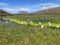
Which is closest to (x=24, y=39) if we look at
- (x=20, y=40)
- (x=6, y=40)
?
(x=20, y=40)

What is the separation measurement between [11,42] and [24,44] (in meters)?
1.48

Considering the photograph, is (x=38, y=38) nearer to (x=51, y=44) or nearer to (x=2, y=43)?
(x=51, y=44)

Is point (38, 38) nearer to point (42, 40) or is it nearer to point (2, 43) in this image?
point (42, 40)

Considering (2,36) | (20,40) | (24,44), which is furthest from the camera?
(2,36)

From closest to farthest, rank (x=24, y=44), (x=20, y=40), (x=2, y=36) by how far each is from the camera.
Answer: (x=24, y=44)
(x=20, y=40)
(x=2, y=36)

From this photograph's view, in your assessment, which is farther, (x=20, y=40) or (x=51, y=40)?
(x=51, y=40)

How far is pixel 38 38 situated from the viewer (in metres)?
21.7

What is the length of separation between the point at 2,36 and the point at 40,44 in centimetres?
421

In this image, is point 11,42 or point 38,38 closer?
point 11,42

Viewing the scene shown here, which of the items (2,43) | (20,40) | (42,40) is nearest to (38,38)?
(42,40)

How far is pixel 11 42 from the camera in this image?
1956 centimetres

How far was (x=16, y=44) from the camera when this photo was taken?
1875 centimetres

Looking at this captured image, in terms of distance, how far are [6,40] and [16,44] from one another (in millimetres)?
1423

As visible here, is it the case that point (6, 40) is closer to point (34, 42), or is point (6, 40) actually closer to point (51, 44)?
point (34, 42)
